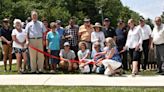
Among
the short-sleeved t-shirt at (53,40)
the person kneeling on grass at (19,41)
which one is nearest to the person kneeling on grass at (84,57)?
the short-sleeved t-shirt at (53,40)

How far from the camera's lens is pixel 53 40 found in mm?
14438

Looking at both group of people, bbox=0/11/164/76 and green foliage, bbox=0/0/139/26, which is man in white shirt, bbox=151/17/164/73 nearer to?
group of people, bbox=0/11/164/76

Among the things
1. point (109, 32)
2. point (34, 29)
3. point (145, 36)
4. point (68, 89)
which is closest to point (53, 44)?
point (34, 29)

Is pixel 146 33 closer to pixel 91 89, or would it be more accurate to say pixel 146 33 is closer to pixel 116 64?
pixel 116 64

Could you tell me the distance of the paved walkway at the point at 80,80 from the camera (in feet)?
38.2

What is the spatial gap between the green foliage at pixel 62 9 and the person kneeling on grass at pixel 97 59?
92.4ft

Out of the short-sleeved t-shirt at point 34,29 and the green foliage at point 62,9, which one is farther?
the green foliage at point 62,9

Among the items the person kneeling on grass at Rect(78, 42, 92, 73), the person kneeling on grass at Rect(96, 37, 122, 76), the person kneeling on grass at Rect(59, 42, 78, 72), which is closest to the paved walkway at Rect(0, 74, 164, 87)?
the person kneeling on grass at Rect(96, 37, 122, 76)

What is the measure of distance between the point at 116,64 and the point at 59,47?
7.97 feet

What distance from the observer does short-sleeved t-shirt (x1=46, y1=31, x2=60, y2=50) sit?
1446 cm

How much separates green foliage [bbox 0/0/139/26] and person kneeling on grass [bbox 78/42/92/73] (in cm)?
2811

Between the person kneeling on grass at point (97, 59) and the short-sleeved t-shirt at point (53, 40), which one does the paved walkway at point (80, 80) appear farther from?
the short-sleeved t-shirt at point (53, 40)

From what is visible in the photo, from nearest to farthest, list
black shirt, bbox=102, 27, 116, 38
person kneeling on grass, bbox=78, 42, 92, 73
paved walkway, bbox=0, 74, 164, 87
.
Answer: paved walkway, bbox=0, 74, 164, 87
person kneeling on grass, bbox=78, 42, 92, 73
black shirt, bbox=102, 27, 116, 38

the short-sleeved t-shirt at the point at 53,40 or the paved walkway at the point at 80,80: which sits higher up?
the short-sleeved t-shirt at the point at 53,40
